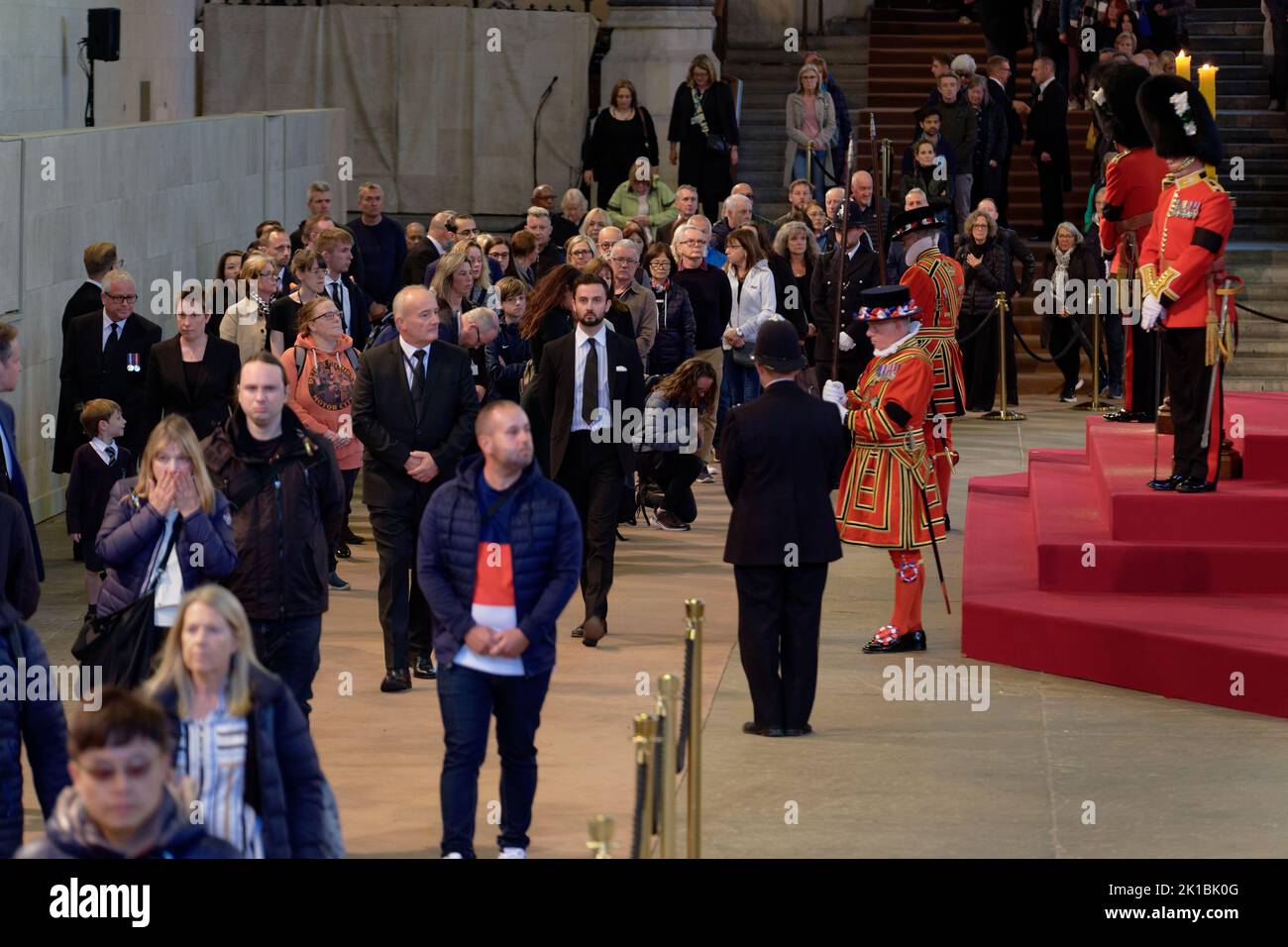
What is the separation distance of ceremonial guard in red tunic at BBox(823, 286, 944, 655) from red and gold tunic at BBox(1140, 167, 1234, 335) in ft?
5.30

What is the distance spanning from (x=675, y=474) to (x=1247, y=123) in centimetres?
1433

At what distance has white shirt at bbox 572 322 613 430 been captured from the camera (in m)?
11.9

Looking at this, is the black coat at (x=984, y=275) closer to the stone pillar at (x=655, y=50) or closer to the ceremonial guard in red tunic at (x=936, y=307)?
the stone pillar at (x=655, y=50)

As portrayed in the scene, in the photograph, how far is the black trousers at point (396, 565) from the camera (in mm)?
10836

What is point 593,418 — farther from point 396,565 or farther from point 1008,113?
point 1008,113

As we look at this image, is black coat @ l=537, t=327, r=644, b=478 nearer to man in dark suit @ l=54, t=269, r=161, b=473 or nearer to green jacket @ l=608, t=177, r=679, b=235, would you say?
man in dark suit @ l=54, t=269, r=161, b=473

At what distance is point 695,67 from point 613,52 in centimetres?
273

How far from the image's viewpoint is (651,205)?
21609mm

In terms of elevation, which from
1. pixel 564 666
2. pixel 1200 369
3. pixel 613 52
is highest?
pixel 613 52

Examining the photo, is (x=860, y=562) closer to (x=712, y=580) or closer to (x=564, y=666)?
(x=712, y=580)

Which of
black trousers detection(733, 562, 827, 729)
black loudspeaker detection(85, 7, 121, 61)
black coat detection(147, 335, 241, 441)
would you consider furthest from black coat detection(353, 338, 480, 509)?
black loudspeaker detection(85, 7, 121, 61)

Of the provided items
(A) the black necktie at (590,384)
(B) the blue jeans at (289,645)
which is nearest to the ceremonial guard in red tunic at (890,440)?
(A) the black necktie at (590,384)
